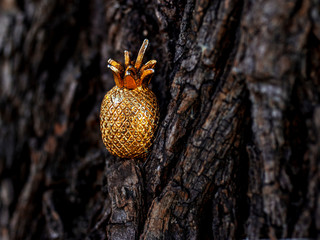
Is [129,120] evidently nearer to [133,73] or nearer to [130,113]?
[130,113]

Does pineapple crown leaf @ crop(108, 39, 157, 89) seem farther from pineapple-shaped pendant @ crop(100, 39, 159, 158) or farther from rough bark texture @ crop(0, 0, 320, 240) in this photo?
rough bark texture @ crop(0, 0, 320, 240)

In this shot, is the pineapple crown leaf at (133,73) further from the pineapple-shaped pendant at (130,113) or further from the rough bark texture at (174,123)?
the rough bark texture at (174,123)

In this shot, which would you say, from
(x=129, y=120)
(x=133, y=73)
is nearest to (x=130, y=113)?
(x=129, y=120)

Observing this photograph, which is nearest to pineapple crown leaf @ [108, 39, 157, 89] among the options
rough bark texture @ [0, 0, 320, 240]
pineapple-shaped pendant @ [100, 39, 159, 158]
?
pineapple-shaped pendant @ [100, 39, 159, 158]

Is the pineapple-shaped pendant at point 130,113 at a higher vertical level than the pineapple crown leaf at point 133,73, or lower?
lower

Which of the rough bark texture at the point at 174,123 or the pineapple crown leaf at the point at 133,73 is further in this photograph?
the pineapple crown leaf at the point at 133,73

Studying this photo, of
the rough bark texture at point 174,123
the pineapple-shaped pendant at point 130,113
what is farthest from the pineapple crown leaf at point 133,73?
the rough bark texture at point 174,123

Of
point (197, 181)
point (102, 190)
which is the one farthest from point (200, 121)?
point (102, 190)
